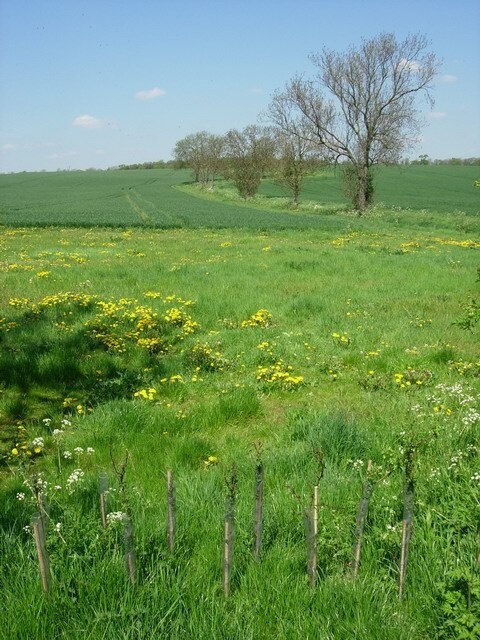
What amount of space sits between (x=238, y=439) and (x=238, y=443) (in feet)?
0.41

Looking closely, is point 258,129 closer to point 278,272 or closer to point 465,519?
point 278,272

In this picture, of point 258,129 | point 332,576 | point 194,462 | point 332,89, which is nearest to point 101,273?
point 194,462

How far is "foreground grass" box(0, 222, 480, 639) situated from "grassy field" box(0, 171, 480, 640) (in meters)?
0.02

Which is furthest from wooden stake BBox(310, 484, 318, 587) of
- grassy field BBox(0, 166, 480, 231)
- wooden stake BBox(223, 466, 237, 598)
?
grassy field BBox(0, 166, 480, 231)

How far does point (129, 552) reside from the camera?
2719 mm

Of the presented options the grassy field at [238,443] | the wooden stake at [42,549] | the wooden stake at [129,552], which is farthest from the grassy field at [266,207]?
the wooden stake at [42,549]

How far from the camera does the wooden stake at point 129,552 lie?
264cm

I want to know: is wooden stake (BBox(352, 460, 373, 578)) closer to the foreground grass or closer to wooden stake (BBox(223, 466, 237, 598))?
the foreground grass

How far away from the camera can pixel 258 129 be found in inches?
3108

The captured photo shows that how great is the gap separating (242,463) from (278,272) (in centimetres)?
1086

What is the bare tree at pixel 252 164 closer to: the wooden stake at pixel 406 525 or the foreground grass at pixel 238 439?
the foreground grass at pixel 238 439

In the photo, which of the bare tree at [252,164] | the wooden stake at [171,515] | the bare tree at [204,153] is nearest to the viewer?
the wooden stake at [171,515]

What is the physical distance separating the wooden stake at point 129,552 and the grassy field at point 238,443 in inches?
3.0

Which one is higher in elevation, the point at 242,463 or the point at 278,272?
the point at 278,272
